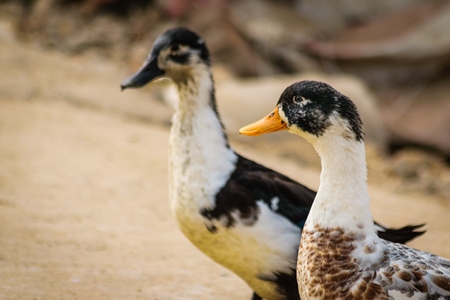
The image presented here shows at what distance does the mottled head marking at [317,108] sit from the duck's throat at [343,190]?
6 cm

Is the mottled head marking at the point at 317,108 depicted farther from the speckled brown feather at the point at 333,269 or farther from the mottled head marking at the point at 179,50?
the mottled head marking at the point at 179,50

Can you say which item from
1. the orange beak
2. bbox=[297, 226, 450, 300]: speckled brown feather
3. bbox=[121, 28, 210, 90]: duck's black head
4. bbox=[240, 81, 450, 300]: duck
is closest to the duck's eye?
bbox=[240, 81, 450, 300]: duck

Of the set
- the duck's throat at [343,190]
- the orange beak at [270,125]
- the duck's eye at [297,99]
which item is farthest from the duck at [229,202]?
the duck's eye at [297,99]

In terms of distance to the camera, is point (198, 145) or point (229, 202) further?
point (198, 145)

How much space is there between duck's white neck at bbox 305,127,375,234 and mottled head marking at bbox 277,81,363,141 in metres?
0.05

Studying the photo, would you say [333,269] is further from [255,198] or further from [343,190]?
[255,198]

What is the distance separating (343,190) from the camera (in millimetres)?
3006

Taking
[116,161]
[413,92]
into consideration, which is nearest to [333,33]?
[413,92]

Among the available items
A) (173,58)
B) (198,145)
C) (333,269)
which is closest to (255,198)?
(198,145)

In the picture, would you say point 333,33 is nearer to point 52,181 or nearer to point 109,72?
point 109,72

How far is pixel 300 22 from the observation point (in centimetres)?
1094

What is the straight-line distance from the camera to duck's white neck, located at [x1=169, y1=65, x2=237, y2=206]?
3686 mm

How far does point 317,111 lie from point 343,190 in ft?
1.13

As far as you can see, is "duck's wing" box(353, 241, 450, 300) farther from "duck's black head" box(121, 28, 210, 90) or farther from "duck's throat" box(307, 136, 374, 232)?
"duck's black head" box(121, 28, 210, 90)
